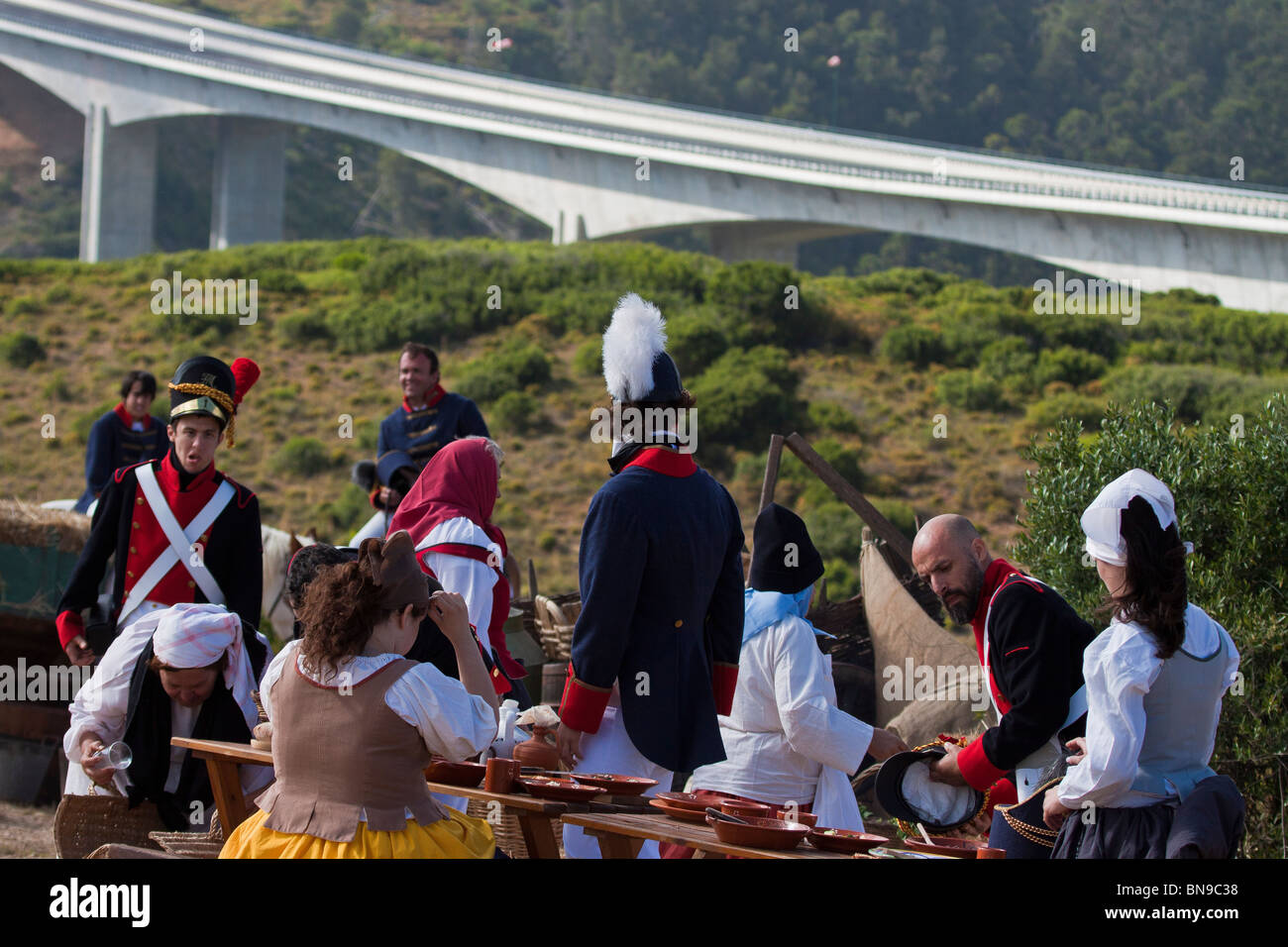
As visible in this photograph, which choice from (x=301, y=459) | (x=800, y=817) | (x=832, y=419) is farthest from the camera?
(x=301, y=459)

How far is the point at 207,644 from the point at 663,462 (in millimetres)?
1582

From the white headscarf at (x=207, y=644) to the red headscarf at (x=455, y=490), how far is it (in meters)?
1.06

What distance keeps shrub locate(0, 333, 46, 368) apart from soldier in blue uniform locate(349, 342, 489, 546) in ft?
74.0

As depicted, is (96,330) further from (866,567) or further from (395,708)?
(395,708)

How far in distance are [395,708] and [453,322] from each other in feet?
84.4

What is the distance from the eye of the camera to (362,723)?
3.37 metres

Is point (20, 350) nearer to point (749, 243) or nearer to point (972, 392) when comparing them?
point (972, 392)

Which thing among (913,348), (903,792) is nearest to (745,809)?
(903,792)

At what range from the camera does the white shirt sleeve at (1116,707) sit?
323 cm

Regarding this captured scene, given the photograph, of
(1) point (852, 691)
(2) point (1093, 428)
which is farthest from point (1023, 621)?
(2) point (1093, 428)

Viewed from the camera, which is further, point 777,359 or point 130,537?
point 777,359

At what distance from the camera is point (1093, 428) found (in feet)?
73.8

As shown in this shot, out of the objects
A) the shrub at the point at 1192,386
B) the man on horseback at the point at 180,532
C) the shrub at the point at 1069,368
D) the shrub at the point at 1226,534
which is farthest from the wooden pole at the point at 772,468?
the shrub at the point at 1069,368

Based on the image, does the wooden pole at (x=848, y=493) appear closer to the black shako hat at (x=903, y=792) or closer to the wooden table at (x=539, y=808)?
the black shako hat at (x=903, y=792)
